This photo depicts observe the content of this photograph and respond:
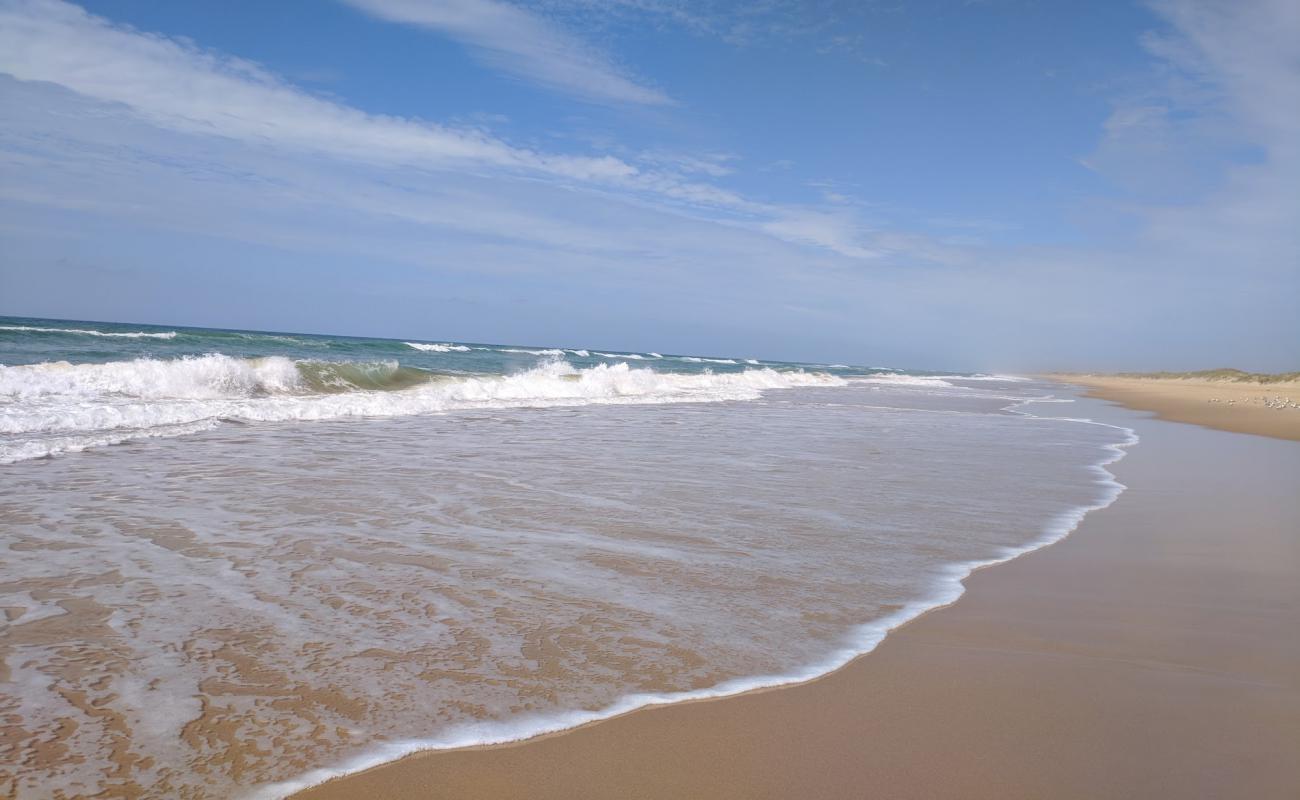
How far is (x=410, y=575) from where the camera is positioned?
386 centimetres

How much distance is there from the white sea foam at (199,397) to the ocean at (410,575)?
0.13 m

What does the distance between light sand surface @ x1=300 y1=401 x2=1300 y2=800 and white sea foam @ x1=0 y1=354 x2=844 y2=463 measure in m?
6.58

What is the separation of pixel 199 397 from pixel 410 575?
38.0 ft

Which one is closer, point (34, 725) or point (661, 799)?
point (661, 799)

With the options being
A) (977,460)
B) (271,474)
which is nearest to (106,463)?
(271,474)

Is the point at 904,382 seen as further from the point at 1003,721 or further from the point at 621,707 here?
the point at 621,707

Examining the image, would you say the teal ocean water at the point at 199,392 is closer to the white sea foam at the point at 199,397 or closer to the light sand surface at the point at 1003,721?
the white sea foam at the point at 199,397

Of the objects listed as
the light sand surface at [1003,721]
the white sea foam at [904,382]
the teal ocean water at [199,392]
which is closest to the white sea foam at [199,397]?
the teal ocean water at [199,392]

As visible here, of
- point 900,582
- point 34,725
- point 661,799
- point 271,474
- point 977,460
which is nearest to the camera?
point 661,799

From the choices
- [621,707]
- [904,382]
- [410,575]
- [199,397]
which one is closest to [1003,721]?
[621,707]

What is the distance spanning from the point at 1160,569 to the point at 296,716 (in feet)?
15.2

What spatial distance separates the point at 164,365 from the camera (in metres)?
13.7

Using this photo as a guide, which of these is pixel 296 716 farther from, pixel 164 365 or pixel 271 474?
pixel 164 365

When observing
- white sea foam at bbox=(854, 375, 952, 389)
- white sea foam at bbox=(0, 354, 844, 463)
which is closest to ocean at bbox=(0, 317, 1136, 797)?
white sea foam at bbox=(0, 354, 844, 463)
